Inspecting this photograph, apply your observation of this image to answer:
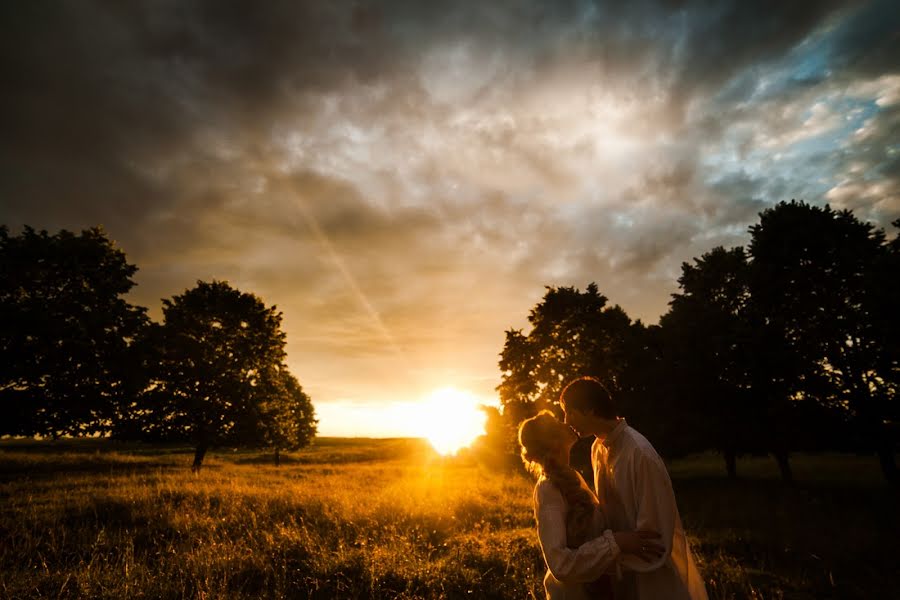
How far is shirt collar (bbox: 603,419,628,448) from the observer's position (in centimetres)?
348

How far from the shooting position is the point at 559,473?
336 centimetres

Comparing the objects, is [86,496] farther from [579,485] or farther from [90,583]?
[579,485]

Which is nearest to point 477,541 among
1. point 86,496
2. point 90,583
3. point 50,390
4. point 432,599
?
point 432,599

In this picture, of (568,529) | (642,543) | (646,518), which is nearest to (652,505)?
(646,518)

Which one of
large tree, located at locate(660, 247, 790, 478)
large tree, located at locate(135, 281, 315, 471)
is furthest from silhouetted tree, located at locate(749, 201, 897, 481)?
large tree, located at locate(135, 281, 315, 471)

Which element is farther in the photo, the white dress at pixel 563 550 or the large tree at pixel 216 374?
the large tree at pixel 216 374

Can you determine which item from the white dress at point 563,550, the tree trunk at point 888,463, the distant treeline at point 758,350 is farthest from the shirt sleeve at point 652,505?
the tree trunk at point 888,463

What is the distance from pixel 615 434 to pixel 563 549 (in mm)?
1085

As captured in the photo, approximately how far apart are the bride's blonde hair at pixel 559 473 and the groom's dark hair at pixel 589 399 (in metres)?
0.27

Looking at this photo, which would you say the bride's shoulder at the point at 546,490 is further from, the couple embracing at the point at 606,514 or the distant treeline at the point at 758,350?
the distant treeline at the point at 758,350

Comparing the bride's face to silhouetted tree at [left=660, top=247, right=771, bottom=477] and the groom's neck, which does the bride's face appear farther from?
silhouetted tree at [left=660, top=247, right=771, bottom=477]

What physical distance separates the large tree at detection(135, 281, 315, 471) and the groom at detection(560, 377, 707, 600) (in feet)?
81.1

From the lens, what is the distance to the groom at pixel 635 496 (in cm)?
299

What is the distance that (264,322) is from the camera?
2617 centimetres
